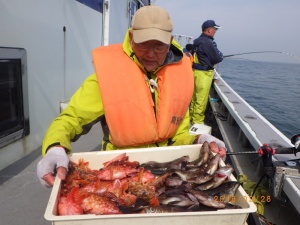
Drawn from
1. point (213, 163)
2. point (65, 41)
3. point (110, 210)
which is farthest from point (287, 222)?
point (65, 41)

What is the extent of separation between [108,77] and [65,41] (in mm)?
2881

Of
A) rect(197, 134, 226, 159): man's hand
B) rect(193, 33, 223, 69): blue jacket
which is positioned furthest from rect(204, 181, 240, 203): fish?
rect(193, 33, 223, 69): blue jacket

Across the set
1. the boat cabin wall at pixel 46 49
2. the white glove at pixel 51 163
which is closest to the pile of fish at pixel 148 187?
the white glove at pixel 51 163

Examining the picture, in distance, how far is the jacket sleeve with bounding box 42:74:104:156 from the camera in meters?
1.90

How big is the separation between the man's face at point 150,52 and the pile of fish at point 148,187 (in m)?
0.79

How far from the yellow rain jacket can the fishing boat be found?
742mm

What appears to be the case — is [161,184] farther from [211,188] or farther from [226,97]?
[226,97]

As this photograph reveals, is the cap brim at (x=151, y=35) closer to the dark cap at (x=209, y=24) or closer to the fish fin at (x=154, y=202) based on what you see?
the fish fin at (x=154, y=202)

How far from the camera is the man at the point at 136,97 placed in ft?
6.42

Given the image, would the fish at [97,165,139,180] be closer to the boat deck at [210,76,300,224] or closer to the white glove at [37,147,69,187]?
the white glove at [37,147,69,187]

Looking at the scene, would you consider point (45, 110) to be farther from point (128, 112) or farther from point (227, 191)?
point (227, 191)

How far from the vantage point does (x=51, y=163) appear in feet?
5.65

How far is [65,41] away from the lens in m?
4.65

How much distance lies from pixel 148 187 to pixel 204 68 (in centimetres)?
523
